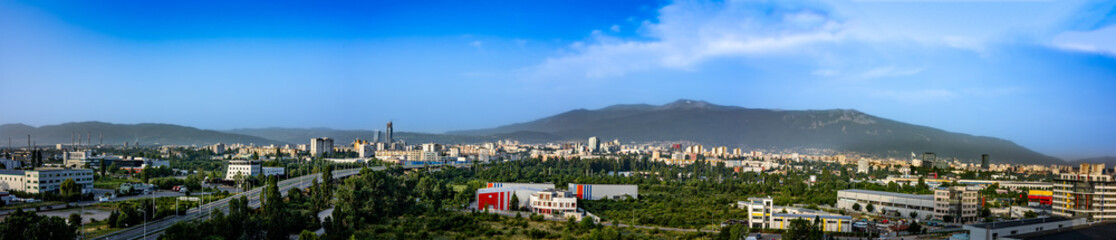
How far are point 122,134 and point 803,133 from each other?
145389 mm

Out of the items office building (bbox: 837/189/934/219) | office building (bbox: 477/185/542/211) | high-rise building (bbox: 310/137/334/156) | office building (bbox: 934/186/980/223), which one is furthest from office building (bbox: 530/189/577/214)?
high-rise building (bbox: 310/137/334/156)

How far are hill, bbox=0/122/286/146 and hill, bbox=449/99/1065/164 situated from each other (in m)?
83.5

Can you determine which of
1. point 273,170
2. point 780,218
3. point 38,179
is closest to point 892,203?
point 780,218

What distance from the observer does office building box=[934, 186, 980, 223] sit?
76.3 feet

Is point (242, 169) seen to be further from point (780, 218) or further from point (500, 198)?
point (780, 218)

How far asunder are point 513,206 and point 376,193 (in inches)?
184

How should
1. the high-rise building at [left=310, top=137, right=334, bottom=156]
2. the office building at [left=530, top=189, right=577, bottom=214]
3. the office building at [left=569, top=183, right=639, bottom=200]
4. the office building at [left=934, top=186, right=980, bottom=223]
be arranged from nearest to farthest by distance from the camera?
the office building at [left=934, top=186, right=980, bottom=223]
the office building at [left=530, top=189, right=577, bottom=214]
the office building at [left=569, top=183, right=639, bottom=200]
the high-rise building at [left=310, top=137, right=334, bottom=156]

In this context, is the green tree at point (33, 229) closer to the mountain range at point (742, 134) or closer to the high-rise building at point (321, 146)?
the high-rise building at point (321, 146)

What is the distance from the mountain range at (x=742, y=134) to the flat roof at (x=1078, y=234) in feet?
285

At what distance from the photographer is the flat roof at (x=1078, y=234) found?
1810 centimetres

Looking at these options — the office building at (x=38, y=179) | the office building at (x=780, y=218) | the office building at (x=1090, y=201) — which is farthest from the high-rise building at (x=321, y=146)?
the office building at (x=1090, y=201)

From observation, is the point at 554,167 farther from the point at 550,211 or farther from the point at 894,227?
the point at 894,227

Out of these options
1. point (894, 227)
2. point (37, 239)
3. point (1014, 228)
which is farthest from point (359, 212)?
point (1014, 228)

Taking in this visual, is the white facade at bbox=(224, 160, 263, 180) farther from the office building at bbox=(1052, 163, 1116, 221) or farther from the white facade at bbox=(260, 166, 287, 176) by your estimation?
the office building at bbox=(1052, 163, 1116, 221)
